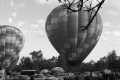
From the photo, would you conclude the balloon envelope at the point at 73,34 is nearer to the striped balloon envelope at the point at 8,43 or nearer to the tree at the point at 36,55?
the striped balloon envelope at the point at 8,43

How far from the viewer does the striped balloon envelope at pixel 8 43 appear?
53.9 m

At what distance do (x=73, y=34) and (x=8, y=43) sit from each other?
19.1 m

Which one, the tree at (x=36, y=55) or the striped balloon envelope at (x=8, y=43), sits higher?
the tree at (x=36, y=55)

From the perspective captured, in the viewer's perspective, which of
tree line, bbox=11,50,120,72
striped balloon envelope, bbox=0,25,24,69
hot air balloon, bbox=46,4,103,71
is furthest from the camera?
tree line, bbox=11,50,120,72

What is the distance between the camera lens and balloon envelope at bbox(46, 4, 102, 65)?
3878 centimetres

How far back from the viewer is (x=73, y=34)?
39.0m

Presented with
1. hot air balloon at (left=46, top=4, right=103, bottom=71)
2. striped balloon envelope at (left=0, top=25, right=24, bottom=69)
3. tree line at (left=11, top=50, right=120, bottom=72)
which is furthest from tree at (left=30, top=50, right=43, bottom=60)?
hot air balloon at (left=46, top=4, right=103, bottom=71)

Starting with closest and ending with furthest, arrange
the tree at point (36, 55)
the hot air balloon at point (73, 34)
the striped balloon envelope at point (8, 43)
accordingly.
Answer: the hot air balloon at point (73, 34) → the striped balloon envelope at point (8, 43) → the tree at point (36, 55)

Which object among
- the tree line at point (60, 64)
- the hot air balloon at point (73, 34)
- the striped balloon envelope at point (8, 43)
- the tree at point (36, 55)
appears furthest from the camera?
the tree at point (36, 55)

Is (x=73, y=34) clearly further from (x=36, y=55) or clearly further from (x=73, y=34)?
(x=36, y=55)

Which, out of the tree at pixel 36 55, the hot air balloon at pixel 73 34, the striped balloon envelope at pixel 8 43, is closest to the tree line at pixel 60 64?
the tree at pixel 36 55

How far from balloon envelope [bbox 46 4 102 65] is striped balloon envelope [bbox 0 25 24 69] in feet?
49.9

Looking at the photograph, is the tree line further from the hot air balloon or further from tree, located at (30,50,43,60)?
the hot air balloon

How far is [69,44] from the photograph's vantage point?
39.5m
